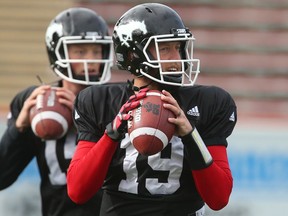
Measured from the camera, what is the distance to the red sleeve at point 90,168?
2562 millimetres

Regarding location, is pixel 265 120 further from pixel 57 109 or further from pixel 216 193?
pixel 216 193

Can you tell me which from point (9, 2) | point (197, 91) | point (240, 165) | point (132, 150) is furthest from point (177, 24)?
point (9, 2)

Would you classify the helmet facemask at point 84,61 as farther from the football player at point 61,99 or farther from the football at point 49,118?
the football at point 49,118

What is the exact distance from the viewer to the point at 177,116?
2.46 m

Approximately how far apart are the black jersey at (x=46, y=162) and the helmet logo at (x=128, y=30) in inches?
35.0

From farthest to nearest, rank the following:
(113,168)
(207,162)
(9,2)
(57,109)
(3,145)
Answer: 1. (9,2)
2. (3,145)
3. (57,109)
4. (113,168)
5. (207,162)

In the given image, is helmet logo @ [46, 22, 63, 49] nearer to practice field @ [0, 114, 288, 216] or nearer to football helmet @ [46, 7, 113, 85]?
football helmet @ [46, 7, 113, 85]

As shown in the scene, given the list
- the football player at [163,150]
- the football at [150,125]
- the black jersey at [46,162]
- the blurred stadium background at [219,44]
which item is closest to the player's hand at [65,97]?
the black jersey at [46,162]

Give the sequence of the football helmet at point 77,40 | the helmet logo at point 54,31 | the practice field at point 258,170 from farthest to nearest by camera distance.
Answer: the practice field at point 258,170, the helmet logo at point 54,31, the football helmet at point 77,40

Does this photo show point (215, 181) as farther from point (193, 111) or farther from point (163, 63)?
point (163, 63)

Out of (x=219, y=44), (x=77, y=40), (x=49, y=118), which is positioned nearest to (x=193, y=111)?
(x=49, y=118)

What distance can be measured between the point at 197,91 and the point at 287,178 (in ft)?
8.22

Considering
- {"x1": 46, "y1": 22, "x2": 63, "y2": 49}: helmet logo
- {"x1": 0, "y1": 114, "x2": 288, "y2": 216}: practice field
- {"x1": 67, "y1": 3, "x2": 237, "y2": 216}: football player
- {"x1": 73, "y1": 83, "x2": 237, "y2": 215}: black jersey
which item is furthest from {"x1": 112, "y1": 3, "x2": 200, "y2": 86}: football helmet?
{"x1": 0, "y1": 114, "x2": 288, "y2": 216}: practice field

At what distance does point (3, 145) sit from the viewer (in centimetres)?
356
